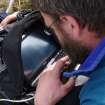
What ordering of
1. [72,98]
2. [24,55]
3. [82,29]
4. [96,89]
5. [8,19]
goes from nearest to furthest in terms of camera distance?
[96,89] < [82,29] < [72,98] < [24,55] < [8,19]

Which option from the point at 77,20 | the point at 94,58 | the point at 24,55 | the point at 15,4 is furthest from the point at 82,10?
the point at 15,4

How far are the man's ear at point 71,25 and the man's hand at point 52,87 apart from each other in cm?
30

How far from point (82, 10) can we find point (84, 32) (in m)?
0.09

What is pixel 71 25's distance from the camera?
1.35m

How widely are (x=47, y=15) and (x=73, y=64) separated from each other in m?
0.30

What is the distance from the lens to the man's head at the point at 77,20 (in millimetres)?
1295

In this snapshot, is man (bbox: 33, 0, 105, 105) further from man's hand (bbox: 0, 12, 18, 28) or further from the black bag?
man's hand (bbox: 0, 12, 18, 28)

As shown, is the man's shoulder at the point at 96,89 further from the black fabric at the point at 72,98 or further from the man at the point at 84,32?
the black fabric at the point at 72,98

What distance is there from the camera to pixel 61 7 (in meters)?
1.31

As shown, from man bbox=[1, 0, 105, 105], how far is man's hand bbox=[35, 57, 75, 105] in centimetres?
16

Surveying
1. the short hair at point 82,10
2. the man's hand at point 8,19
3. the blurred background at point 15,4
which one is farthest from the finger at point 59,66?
the blurred background at point 15,4

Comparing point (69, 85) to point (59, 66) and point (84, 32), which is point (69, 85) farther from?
point (84, 32)

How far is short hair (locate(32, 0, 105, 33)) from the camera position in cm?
129

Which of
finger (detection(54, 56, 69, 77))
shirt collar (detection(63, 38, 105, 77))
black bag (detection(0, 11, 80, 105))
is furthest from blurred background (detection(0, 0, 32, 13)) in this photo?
shirt collar (detection(63, 38, 105, 77))
